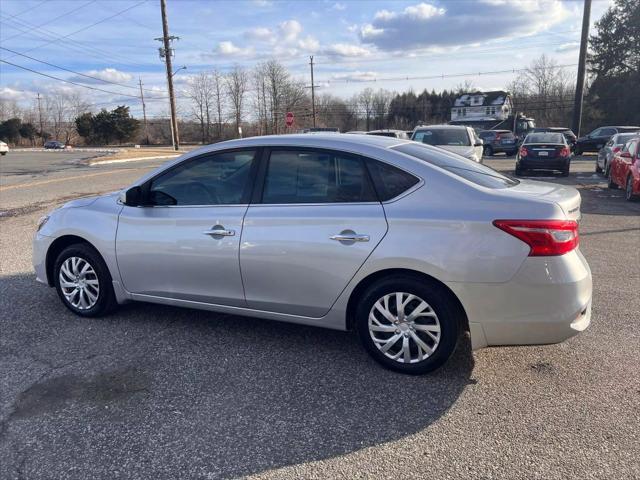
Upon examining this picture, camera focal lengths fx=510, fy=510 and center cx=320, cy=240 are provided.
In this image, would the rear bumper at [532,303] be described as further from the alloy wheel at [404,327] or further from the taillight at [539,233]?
the alloy wheel at [404,327]

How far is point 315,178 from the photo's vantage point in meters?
3.84

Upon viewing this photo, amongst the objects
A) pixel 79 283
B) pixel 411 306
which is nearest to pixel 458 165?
pixel 411 306

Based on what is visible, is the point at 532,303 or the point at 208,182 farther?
the point at 208,182

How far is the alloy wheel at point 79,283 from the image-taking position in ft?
15.3

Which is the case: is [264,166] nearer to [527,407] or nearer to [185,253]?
[185,253]

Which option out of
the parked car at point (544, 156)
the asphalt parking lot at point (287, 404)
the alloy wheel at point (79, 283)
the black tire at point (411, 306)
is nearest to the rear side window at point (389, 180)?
the black tire at point (411, 306)

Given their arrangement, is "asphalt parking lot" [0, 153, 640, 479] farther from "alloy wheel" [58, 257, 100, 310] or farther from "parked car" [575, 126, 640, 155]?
"parked car" [575, 126, 640, 155]

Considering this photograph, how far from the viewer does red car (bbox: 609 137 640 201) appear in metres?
11.7

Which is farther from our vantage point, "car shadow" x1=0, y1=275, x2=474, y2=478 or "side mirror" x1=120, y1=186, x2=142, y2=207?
"side mirror" x1=120, y1=186, x2=142, y2=207

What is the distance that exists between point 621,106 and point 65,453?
156 feet

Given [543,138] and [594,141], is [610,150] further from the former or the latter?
[594,141]

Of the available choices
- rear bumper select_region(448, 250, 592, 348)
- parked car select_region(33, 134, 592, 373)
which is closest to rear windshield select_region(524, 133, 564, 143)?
parked car select_region(33, 134, 592, 373)

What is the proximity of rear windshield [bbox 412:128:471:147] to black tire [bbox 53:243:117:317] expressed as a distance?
33.2 feet

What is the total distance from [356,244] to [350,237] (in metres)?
0.06
